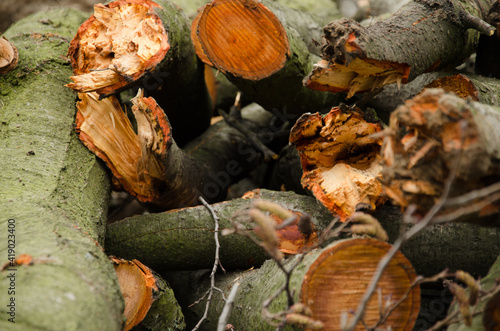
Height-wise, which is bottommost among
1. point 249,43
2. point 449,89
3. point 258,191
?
point 258,191

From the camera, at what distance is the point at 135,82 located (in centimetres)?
190

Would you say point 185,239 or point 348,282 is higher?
point 348,282

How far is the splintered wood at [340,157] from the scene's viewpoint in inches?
65.2

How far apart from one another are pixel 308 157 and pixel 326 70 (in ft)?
1.20

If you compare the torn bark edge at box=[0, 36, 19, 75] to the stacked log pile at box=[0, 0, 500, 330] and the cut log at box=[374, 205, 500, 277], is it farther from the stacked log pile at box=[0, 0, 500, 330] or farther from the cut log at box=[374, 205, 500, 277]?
the cut log at box=[374, 205, 500, 277]

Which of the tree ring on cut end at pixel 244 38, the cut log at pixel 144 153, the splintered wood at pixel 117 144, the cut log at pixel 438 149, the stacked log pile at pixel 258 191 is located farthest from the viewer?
the tree ring on cut end at pixel 244 38

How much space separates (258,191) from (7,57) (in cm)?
130

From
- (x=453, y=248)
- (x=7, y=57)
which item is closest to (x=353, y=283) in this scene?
(x=453, y=248)

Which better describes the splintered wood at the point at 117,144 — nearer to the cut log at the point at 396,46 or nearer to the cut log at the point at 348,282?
the cut log at the point at 396,46

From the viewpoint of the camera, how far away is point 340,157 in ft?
6.05

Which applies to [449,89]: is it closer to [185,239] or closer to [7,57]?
[185,239]

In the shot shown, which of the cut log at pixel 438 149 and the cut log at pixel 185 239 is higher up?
the cut log at pixel 438 149

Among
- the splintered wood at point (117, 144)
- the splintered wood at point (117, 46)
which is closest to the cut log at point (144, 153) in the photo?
the splintered wood at point (117, 144)

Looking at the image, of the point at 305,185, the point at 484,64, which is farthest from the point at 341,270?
the point at 484,64
